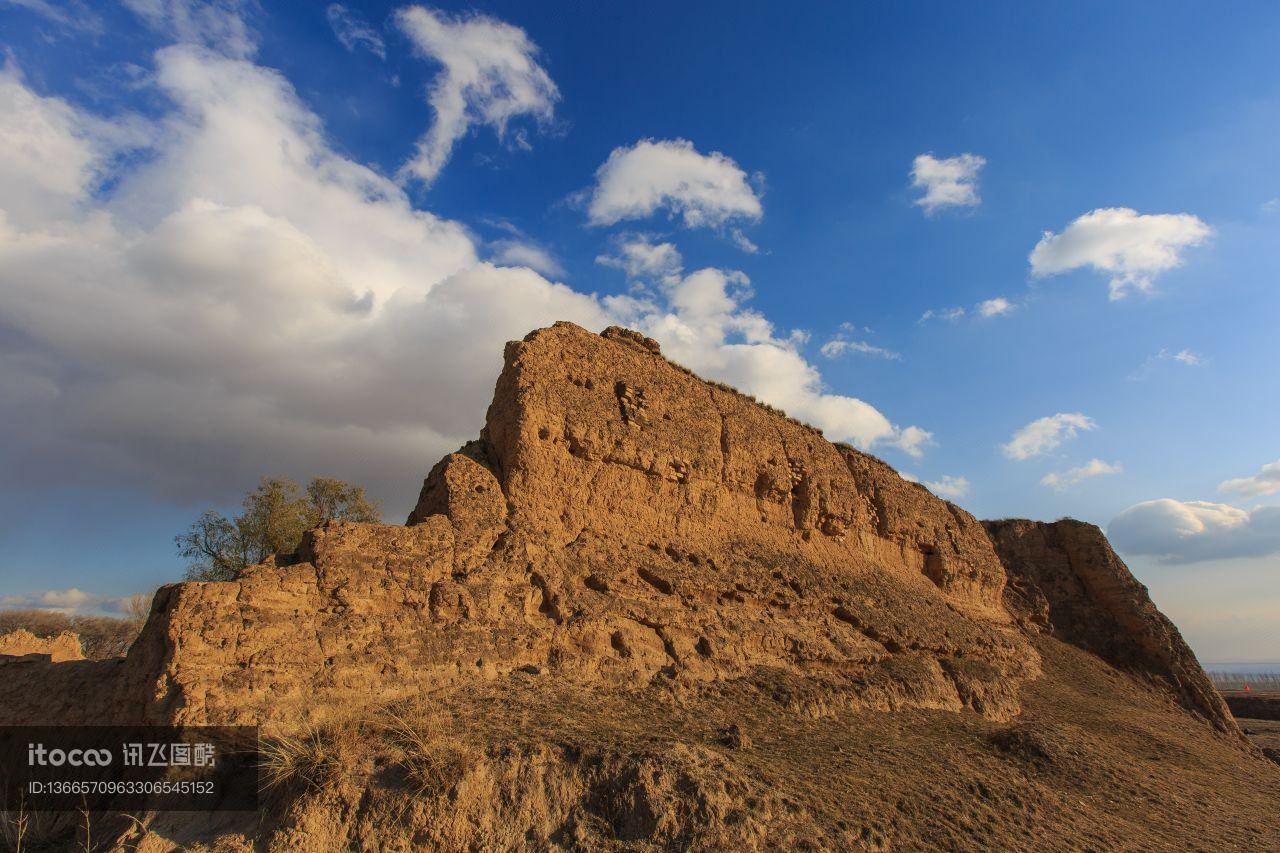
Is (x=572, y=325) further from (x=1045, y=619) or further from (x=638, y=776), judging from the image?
(x=1045, y=619)

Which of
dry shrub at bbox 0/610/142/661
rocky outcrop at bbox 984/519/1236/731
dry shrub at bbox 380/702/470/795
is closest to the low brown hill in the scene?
dry shrub at bbox 380/702/470/795

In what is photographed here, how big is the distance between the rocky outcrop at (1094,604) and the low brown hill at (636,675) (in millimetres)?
2082

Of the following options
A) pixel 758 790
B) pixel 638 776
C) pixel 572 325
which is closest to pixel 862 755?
pixel 758 790

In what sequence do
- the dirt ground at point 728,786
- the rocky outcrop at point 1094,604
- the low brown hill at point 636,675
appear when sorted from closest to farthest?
1. the dirt ground at point 728,786
2. the low brown hill at point 636,675
3. the rocky outcrop at point 1094,604

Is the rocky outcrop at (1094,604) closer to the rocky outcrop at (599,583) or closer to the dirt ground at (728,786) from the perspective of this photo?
the rocky outcrop at (599,583)

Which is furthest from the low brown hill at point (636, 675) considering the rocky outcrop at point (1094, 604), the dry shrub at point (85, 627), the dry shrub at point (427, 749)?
the dry shrub at point (85, 627)

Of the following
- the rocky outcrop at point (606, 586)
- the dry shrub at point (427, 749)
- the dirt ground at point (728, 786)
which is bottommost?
the dirt ground at point (728, 786)

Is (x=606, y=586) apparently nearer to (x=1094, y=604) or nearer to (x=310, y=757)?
(x=310, y=757)

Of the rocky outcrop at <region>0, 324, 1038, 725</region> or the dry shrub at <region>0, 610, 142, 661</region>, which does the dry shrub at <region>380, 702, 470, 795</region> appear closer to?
the rocky outcrop at <region>0, 324, 1038, 725</region>

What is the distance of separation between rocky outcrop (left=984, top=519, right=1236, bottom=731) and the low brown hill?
208 cm

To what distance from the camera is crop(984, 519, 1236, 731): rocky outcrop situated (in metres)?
20.5

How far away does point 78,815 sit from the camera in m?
7.76

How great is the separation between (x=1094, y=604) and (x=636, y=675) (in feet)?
63.9

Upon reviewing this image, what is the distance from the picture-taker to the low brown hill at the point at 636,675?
7234 millimetres
